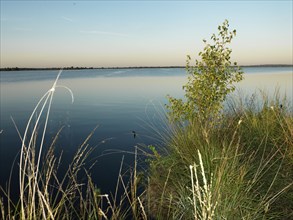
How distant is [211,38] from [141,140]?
8304 mm

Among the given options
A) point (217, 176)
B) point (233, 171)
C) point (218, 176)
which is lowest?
point (217, 176)

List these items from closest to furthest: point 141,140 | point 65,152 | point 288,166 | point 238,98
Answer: point 288,166
point 238,98
point 65,152
point 141,140

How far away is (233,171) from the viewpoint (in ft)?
19.2

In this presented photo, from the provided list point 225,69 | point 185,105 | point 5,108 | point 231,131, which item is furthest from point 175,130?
point 5,108

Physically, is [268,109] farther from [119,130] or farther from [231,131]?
[119,130]

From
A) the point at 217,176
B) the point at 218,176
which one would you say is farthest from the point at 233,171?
the point at 218,176

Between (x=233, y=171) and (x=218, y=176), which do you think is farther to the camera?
(x=233, y=171)

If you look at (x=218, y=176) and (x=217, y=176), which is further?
(x=217, y=176)

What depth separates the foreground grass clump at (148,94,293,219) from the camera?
531 centimetres

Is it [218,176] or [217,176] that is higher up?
[218,176]

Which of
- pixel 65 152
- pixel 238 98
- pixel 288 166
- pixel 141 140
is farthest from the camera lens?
pixel 141 140

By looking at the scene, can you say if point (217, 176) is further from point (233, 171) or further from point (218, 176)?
point (218, 176)

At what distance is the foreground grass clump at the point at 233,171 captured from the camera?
5.31 m

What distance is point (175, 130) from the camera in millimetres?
8773
